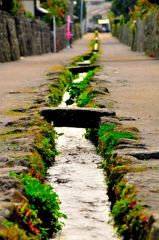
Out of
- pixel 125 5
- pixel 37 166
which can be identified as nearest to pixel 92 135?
pixel 37 166

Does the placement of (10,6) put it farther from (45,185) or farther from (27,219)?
(27,219)

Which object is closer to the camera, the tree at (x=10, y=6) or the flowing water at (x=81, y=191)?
the flowing water at (x=81, y=191)

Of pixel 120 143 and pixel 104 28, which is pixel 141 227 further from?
pixel 104 28

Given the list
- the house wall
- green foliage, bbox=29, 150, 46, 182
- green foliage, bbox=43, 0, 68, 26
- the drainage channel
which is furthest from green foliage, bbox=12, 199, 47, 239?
the house wall

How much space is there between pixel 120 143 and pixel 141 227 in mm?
2122

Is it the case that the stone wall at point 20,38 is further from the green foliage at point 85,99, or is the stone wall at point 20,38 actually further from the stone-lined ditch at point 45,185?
the stone-lined ditch at point 45,185

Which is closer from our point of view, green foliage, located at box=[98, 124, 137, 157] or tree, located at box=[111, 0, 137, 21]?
green foliage, located at box=[98, 124, 137, 157]

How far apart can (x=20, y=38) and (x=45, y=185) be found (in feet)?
86.3

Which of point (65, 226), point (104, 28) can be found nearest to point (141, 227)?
point (65, 226)

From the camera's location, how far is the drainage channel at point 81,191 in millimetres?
3738

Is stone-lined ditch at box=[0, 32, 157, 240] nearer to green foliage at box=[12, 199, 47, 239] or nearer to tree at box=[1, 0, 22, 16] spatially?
green foliage at box=[12, 199, 47, 239]

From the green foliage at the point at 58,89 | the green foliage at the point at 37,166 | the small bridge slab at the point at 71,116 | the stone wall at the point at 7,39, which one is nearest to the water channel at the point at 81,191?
the green foliage at the point at 37,166

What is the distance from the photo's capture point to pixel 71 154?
6.32m

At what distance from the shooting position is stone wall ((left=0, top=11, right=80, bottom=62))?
25094mm
